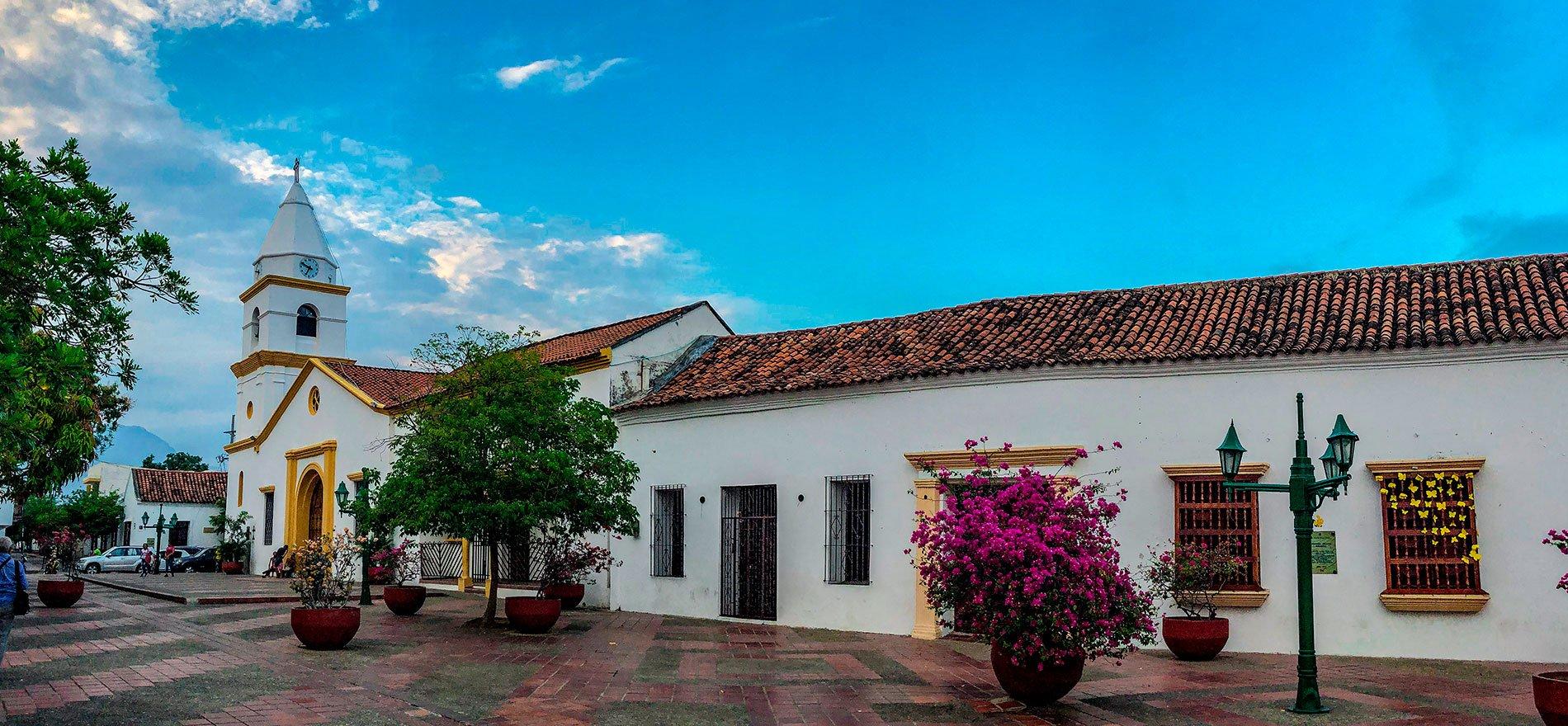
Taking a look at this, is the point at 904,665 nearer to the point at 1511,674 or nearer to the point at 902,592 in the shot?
the point at 902,592

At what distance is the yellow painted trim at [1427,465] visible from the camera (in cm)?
1248

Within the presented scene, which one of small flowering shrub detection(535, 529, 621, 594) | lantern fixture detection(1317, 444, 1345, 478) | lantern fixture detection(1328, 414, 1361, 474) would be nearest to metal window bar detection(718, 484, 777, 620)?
small flowering shrub detection(535, 529, 621, 594)

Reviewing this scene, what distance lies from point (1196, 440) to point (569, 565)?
8.92 m

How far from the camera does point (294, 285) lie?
113 ft

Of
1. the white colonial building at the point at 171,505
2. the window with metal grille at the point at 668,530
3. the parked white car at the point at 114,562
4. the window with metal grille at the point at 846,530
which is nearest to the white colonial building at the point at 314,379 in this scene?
the window with metal grille at the point at 668,530

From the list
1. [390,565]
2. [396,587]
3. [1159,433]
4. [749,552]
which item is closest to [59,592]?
[396,587]

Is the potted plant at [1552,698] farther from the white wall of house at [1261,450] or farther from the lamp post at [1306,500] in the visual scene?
the white wall of house at [1261,450]

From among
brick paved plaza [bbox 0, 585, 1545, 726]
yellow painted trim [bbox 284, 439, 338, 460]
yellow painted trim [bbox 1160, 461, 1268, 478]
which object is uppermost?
yellow painted trim [bbox 284, 439, 338, 460]

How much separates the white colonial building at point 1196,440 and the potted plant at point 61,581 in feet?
32.7

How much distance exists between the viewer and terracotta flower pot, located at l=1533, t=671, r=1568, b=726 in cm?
779

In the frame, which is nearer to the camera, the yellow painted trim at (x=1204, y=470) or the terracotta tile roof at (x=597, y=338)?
the yellow painted trim at (x=1204, y=470)

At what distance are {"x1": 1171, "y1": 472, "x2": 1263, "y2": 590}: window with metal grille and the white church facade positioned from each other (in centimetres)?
3

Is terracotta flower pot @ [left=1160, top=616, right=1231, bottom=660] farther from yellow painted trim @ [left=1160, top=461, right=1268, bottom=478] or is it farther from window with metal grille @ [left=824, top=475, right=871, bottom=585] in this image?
window with metal grille @ [left=824, top=475, right=871, bottom=585]

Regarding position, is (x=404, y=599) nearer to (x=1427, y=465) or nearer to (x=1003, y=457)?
(x=1003, y=457)
